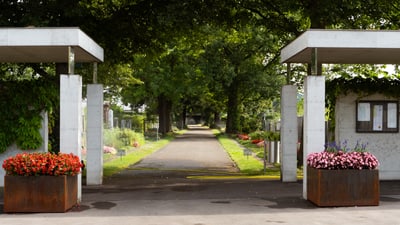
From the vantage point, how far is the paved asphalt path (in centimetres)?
1004

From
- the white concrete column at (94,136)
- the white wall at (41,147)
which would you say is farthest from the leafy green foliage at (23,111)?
the white concrete column at (94,136)

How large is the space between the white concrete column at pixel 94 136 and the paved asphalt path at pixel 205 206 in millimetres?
502

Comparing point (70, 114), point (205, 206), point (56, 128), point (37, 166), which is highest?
point (70, 114)

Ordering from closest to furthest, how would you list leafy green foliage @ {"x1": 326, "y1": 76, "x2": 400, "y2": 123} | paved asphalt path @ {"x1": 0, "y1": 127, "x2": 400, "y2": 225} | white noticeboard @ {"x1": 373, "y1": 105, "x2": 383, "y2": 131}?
paved asphalt path @ {"x1": 0, "y1": 127, "x2": 400, "y2": 225}
leafy green foliage @ {"x1": 326, "y1": 76, "x2": 400, "y2": 123}
white noticeboard @ {"x1": 373, "y1": 105, "x2": 383, "y2": 131}

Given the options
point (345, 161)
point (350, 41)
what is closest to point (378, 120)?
point (350, 41)

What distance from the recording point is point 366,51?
42.1 ft

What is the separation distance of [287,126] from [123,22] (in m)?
6.73

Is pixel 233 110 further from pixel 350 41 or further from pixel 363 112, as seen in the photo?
pixel 350 41

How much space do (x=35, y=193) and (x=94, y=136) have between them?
218 inches

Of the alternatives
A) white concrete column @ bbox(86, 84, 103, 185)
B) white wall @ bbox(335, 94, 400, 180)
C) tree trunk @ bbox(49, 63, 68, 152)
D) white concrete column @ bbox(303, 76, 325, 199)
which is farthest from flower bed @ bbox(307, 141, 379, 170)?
tree trunk @ bbox(49, 63, 68, 152)

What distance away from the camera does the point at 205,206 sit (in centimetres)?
1162

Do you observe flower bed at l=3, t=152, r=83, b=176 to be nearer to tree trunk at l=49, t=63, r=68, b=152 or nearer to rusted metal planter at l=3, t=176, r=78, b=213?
rusted metal planter at l=3, t=176, r=78, b=213

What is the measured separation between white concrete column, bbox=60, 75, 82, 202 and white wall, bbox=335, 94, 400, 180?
299 inches

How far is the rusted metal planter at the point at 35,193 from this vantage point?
10734 mm
